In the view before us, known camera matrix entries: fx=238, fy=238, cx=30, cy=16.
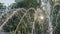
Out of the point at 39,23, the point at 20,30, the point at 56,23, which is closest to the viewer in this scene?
the point at 39,23

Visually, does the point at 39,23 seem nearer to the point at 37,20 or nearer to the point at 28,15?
the point at 37,20

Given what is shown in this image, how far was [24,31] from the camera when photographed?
9633 millimetres

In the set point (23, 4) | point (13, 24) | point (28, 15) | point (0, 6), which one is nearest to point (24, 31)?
point (28, 15)

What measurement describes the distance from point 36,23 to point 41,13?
557 millimetres

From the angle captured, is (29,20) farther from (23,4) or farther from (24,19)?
(23,4)

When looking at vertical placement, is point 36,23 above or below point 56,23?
above

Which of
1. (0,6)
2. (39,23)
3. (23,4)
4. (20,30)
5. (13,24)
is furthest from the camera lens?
(23,4)

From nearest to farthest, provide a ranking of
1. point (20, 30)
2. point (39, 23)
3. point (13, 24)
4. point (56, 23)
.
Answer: point (39, 23)
point (20, 30)
point (56, 23)
point (13, 24)

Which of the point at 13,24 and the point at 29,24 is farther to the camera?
the point at 13,24

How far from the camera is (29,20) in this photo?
9.95 metres

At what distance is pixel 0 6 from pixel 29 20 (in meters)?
10.7

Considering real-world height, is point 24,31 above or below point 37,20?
below

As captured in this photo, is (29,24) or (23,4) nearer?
(29,24)

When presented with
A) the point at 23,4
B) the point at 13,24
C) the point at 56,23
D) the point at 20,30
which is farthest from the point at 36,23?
the point at 23,4
